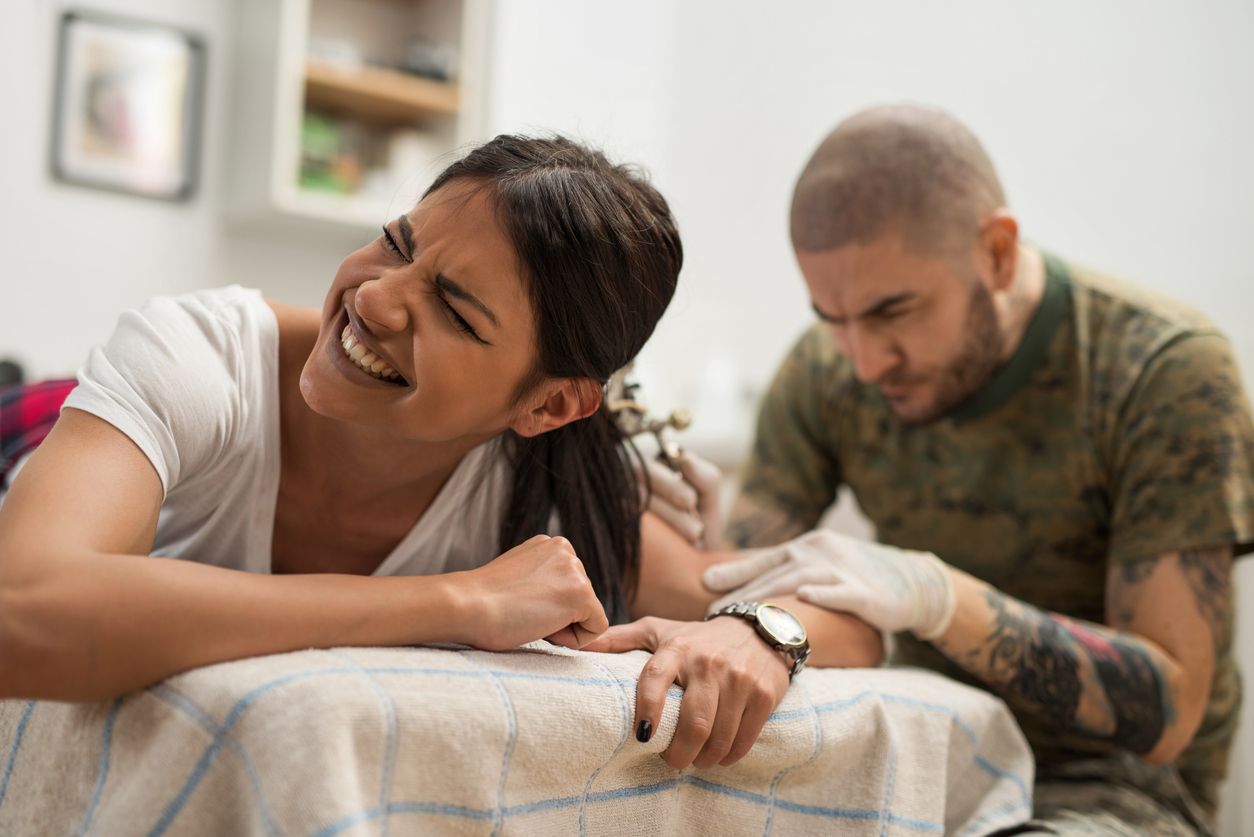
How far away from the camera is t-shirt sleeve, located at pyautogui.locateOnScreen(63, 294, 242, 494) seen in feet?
3.12

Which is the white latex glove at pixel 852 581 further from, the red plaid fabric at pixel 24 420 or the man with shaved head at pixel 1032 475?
the red plaid fabric at pixel 24 420

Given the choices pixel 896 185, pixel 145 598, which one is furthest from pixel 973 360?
pixel 145 598

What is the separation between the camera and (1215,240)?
2.03m

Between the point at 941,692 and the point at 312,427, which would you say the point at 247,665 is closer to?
the point at 312,427

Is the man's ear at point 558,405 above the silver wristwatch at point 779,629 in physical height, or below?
above

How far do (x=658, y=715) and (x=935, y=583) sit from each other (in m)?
0.56

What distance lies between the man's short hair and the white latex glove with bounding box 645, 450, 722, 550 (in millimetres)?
408

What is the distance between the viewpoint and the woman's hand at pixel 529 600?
3.02 feet

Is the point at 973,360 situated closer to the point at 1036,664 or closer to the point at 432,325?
the point at 1036,664

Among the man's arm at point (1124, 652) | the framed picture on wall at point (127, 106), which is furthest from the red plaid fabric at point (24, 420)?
the framed picture on wall at point (127, 106)

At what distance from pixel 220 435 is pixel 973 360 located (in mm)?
1093

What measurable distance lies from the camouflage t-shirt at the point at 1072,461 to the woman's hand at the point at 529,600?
2.96 ft

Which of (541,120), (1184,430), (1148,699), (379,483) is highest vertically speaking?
(541,120)

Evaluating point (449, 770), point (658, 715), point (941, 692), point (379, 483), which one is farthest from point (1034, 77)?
point (449, 770)
